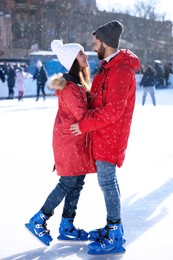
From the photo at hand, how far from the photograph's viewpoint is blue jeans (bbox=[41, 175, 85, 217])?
8.69ft

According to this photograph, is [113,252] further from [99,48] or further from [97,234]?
[99,48]

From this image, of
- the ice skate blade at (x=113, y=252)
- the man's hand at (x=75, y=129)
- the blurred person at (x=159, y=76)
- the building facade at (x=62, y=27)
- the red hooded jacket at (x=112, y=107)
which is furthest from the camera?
the building facade at (x=62, y=27)

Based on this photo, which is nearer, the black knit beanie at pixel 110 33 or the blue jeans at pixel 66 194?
the black knit beanie at pixel 110 33

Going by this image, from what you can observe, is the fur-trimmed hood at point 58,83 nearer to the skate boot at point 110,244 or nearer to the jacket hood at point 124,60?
the jacket hood at point 124,60

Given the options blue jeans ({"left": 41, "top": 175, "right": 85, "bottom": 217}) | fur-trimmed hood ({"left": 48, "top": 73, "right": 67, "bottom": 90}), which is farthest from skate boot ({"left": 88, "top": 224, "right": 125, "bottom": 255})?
fur-trimmed hood ({"left": 48, "top": 73, "right": 67, "bottom": 90})

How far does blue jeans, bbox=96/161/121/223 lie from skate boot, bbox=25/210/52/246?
40 cm

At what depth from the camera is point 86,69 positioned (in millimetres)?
2631

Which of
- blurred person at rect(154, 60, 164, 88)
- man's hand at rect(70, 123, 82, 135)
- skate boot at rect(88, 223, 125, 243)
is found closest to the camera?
man's hand at rect(70, 123, 82, 135)

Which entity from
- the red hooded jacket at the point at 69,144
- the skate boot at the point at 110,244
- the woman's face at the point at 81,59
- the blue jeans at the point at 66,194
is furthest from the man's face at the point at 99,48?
the skate boot at the point at 110,244

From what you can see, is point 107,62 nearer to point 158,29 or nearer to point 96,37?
point 96,37

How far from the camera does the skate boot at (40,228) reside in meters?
2.66

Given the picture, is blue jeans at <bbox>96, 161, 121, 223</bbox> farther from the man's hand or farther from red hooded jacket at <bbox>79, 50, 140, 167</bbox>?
the man's hand

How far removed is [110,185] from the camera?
252cm

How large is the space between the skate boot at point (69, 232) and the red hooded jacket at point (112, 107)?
1.80 ft
